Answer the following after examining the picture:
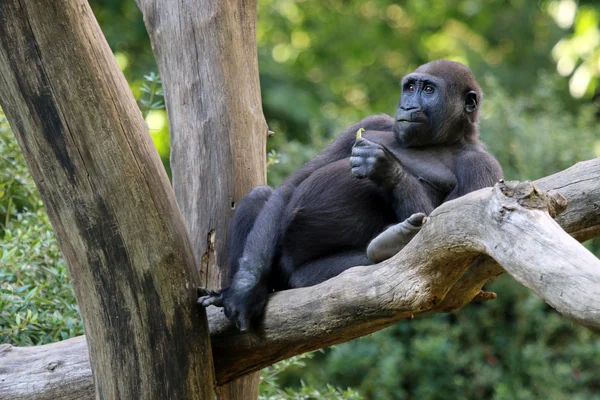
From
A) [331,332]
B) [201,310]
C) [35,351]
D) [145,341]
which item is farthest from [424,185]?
[35,351]

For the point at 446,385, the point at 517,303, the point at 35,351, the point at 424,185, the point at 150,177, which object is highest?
the point at 150,177

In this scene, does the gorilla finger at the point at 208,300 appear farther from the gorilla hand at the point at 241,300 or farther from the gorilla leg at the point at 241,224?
the gorilla leg at the point at 241,224

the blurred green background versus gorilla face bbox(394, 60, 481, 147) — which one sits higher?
gorilla face bbox(394, 60, 481, 147)

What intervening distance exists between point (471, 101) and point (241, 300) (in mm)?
1450

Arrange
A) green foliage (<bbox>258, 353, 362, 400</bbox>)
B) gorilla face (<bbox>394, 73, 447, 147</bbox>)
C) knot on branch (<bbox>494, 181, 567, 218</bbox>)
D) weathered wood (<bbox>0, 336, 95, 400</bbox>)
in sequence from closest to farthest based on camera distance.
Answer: knot on branch (<bbox>494, 181, 567, 218</bbox>) < weathered wood (<bbox>0, 336, 95, 400</bbox>) < gorilla face (<bbox>394, 73, 447, 147</bbox>) < green foliage (<bbox>258, 353, 362, 400</bbox>)

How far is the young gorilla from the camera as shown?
3.24 meters

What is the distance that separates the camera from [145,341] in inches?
114

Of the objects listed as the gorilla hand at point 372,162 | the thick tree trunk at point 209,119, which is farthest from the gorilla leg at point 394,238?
the thick tree trunk at point 209,119

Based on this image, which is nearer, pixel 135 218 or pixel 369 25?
pixel 135 218

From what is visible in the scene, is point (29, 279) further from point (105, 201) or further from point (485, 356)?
point (485, 356)

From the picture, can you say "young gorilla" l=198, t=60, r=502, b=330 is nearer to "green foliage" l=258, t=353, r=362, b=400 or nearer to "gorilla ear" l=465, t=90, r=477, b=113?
"gorilla ear" l=465, t=90, r=477, b=113

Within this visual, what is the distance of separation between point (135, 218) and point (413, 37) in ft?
33.8

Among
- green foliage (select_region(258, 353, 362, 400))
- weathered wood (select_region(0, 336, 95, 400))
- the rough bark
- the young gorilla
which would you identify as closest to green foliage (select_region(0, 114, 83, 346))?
weathered wood (select_region(0, 336, 95, 400))

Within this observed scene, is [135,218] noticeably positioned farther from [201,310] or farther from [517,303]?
[517,303]
